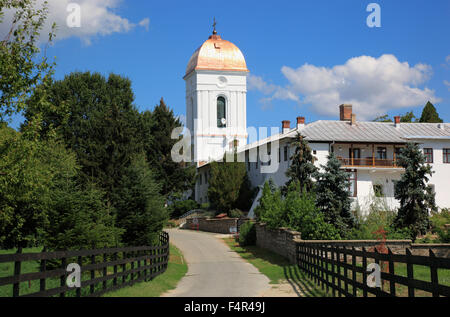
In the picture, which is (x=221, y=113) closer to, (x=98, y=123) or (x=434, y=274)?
(x=98, y=123)

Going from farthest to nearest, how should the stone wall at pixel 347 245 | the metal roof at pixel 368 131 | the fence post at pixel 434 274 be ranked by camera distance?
the metal roof at pixel 368 131 → the stone wall at pixel 347 245 → the fence post at pixel 434 274

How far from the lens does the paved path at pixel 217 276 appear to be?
13.7m

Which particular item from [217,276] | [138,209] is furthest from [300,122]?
[217,276]

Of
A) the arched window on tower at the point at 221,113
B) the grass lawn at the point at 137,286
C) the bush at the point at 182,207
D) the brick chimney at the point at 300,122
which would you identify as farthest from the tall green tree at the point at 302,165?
the arched window on tower at the point at 221,113

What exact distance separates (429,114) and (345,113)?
25906mm

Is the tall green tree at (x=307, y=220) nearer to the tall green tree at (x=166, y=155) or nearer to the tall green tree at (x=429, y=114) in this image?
the tall green tree at (x=166, y=155)

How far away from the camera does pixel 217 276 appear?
18672 mm

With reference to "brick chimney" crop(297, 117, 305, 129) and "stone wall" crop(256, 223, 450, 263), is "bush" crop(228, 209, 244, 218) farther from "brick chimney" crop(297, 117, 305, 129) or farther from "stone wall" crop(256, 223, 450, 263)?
"stone wall" crop(256, 223, 450, 263)

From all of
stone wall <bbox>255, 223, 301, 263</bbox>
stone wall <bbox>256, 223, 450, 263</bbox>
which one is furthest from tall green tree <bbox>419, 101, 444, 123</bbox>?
stone wall <bbox>256, 223, 450, 263</bbox>

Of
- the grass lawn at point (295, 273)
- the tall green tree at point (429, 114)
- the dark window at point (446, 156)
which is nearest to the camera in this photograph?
the grass lawn at point (295, 273)

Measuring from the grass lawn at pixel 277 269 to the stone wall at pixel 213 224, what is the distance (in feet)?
44.2

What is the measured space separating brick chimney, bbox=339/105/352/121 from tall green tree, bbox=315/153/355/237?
1033 inches

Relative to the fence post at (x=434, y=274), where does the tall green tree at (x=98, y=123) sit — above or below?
above

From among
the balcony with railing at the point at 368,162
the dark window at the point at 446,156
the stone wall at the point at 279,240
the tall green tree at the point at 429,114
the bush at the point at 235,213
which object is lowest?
the stone wall at the point at 279,240
